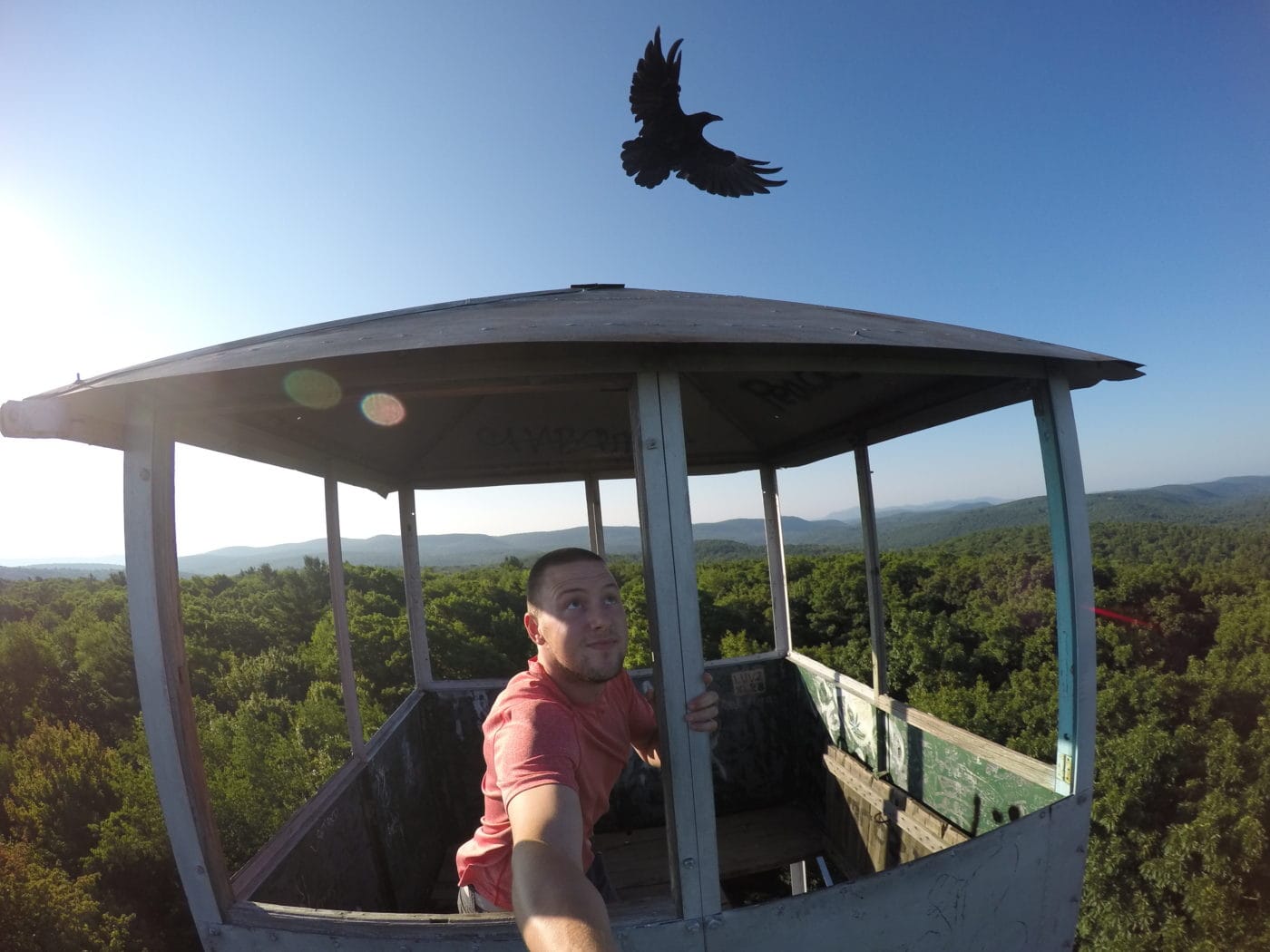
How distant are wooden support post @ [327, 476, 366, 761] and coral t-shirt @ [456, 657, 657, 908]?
164cm

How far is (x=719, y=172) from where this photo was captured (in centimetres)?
367

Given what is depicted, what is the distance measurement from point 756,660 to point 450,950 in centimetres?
303

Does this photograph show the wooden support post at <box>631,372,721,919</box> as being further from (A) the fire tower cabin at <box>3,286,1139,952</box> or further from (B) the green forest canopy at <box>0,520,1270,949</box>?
(B) the green forest canopy at <box>0,520,1270,949</box>

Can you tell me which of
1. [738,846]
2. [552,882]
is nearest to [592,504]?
[738,846]

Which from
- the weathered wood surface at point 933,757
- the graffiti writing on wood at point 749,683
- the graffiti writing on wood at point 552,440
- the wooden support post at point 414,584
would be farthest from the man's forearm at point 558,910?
the graffiti writing on wood at point 749,683

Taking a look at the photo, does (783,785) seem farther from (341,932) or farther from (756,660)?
(341,932)

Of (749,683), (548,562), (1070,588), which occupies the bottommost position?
(749,683)

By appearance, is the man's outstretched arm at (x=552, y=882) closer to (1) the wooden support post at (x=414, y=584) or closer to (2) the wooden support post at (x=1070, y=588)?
(2) the wooden support post at (x=1070, y=588)

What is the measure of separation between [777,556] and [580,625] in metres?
3.23

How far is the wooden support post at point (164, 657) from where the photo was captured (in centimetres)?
162

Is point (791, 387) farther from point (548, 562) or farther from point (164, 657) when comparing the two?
point (164, 657)

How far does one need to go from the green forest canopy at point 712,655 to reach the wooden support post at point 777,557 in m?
3.51

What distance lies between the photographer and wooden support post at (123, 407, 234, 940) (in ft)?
5.32

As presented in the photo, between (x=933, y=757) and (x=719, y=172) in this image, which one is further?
(x=719, y=172)
